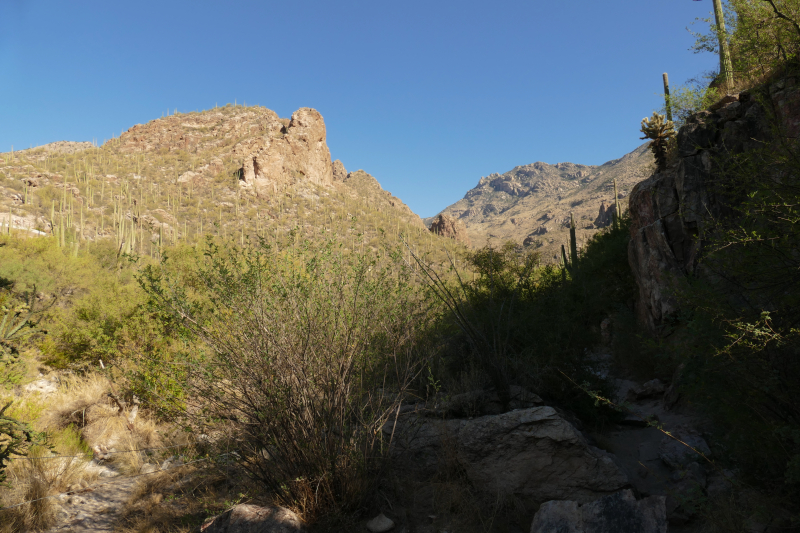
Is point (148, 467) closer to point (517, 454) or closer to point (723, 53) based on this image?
point (517, 454)

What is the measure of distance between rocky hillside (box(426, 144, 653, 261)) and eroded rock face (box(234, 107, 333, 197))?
1294 inches

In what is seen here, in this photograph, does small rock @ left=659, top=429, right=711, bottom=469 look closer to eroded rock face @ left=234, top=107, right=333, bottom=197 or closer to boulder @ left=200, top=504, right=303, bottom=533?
boulder @ left=200, top=504, right=303, bottom=533

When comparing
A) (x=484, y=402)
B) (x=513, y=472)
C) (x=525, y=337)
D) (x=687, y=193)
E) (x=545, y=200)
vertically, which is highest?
(x=545, y=200)

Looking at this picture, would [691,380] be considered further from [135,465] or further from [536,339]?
[135,465]

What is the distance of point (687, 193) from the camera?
790 cm

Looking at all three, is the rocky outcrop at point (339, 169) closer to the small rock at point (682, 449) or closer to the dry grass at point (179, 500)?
the dry grass at point (179, 500)

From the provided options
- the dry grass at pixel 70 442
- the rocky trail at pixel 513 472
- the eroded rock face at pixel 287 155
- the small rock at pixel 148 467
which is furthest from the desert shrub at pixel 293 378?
the eroded rock face at pixel 287 155

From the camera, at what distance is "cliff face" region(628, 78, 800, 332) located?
633 centimetres

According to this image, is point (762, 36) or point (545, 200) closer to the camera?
point (762, 36)

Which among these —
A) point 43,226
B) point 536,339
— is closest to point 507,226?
point 43,226

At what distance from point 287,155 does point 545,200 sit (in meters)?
88.2

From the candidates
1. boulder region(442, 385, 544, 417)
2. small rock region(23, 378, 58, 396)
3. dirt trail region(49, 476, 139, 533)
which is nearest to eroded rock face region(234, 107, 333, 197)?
small rock region(23, 378, 58, 396)

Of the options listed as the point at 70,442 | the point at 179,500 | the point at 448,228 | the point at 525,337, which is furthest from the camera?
the point at 448,228

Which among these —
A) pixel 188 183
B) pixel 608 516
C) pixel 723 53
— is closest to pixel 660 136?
pixel 723 53
